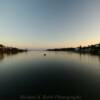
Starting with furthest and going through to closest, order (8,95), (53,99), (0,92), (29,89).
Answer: (29,89) < (0,92) < (8,95) < (53,99)

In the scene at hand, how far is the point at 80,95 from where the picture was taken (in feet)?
31.4

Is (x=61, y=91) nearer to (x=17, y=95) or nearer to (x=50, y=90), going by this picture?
(x=50, y=90)

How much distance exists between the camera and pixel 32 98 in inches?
357

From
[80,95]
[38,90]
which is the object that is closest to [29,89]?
[38,90]

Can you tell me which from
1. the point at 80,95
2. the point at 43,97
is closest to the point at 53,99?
the point at 43,97

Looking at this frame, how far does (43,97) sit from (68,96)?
207 cm

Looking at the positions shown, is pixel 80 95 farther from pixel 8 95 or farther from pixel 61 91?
pixel 8 95

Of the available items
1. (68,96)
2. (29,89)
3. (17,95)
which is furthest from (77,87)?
(17,95)

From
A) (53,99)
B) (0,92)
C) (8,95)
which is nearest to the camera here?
(53,99)

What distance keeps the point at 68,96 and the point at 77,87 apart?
2.49m

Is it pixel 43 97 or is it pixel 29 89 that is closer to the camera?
pixel 43 97

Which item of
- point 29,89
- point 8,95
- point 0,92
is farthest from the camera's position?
point 29,89

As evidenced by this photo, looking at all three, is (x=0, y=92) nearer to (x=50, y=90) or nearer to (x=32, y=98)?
(x=32, y=98)

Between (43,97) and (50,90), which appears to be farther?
(50,90)
